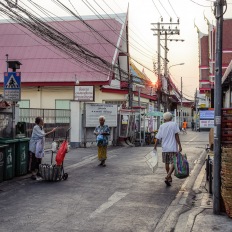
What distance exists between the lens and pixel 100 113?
2233 centimetres

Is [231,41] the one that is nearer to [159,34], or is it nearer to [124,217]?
[159,34]

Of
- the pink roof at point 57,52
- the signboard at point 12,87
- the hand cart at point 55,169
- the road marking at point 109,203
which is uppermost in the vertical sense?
the pink roof at point 57,52

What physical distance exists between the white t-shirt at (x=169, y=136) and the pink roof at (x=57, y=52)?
56.5ft

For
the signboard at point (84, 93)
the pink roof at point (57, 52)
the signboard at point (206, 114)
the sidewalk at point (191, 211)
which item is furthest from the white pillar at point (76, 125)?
the signboard at point (206, 114)

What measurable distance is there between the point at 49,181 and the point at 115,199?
2732 mm

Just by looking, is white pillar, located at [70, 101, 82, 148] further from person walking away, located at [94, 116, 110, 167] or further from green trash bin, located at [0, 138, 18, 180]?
green trash bin, located at [0, 138, 18, 180]

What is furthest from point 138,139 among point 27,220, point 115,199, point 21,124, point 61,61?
point 27,220

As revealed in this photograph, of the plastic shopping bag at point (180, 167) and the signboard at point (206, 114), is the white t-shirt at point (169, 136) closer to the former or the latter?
the plastic shopping bag at point (180, 167)

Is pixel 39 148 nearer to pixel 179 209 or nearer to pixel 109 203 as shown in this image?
pixel 109 203

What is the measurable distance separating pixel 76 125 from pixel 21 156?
992 cm

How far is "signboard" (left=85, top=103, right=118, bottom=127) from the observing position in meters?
21.7

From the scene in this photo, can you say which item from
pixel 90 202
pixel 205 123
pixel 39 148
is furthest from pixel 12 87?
pixel 205 123

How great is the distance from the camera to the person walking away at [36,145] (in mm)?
10812

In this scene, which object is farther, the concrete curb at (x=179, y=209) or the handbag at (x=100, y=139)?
the handbag at (x=100, y=139)
